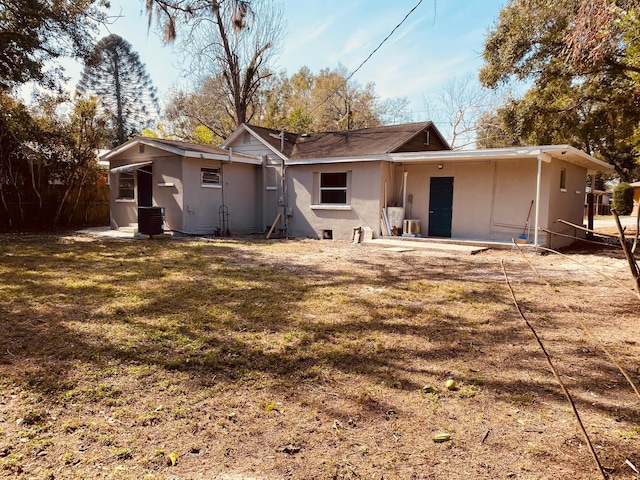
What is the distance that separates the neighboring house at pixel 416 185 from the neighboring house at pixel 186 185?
0.88 m

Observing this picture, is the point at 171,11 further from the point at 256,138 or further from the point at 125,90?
the point at 125,90

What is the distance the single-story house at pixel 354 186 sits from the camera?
12.1 meters

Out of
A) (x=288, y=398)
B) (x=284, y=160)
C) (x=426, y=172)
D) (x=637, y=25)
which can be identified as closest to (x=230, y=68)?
(x=284, y=160)

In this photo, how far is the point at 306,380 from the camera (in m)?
3.41

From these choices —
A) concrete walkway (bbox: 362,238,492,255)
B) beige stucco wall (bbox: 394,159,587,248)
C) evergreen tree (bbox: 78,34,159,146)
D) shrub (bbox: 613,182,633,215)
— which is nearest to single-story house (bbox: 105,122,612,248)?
beige stucco wall (bbox: 394,159,587,248)

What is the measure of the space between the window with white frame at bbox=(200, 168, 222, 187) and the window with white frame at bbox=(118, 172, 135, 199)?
10.5ft

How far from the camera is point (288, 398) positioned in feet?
10.2

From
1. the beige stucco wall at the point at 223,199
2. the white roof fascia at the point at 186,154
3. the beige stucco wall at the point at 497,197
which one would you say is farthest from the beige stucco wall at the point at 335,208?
the beige stucco wall at the point at 223,199

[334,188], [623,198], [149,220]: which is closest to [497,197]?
[334,188]

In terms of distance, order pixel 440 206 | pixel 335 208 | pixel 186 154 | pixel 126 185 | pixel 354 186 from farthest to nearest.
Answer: pixel 126 185 < pixel 335 208 < pixel 354 186 < pixel 440 206 < pixel 186 154

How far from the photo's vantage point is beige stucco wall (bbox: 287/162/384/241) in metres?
13.2

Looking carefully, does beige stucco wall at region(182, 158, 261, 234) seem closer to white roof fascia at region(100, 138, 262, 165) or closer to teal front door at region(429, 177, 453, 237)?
white roof fascia at region(100, 138, 262, 165)

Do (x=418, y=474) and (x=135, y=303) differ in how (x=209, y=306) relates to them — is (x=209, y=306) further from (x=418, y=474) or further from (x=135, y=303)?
(x=418, y=474)

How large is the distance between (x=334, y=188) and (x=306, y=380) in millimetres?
11234
